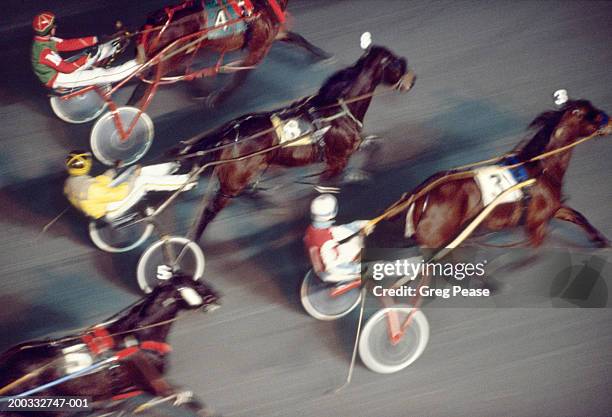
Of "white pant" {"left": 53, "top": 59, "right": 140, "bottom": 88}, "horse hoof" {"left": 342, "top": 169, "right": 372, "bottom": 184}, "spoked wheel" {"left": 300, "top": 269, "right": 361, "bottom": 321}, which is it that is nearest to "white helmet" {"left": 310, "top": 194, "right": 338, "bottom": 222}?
"spoked wheel" {"left": 300, "top": 269, "right": 361, "bottom": 321}

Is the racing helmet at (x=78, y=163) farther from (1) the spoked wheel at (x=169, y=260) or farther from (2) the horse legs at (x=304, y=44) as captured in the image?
(2) the horse legs at (x=304, y=44)

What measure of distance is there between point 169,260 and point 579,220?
172 centimetres

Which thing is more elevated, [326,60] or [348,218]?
[326,60]

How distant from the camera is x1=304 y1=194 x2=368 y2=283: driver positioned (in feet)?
9.33

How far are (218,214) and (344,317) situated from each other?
2.34 feet

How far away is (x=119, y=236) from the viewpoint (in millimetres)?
3131

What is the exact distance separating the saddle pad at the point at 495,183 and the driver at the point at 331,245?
49 cm

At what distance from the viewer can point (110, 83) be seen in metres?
3.32

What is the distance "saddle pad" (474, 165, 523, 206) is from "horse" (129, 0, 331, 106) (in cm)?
124

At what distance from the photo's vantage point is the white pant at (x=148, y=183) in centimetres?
294

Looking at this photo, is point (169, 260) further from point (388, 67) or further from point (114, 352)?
point (388, 67)

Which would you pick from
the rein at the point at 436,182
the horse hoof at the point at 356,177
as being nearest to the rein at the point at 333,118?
the horse hoof at the point at 356,177

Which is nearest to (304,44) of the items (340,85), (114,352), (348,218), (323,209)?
(340,85)

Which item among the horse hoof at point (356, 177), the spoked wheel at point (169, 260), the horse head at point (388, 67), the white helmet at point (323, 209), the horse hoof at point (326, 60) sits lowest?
the spoked wheel at point (169, 260)
